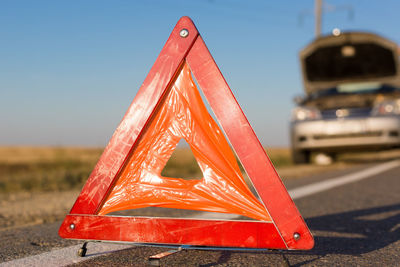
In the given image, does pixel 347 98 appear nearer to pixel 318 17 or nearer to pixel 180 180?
pixel 180 180

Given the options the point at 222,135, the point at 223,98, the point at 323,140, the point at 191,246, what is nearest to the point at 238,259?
the point at 191,246

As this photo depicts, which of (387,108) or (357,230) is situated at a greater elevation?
(357,230)

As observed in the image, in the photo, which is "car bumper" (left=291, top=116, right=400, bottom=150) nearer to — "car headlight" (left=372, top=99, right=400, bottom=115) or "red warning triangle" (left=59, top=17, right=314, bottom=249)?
"car headlight" (left=372, top=99, right=400, bottom=115)

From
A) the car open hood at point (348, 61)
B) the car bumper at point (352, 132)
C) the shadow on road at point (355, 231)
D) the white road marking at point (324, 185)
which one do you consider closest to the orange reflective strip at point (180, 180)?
the shadow on road at point (355, 231)

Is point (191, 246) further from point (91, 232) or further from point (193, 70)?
point (193, 70)

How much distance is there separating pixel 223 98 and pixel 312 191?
3.77 metres

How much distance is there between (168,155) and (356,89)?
338 inches

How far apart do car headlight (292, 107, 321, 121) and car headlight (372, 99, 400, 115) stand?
1.07 metres

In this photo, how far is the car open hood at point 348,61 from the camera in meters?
10.2

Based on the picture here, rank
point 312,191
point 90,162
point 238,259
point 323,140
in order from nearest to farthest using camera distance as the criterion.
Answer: point 238,259, point 312,191, point 323,140, point 90,162

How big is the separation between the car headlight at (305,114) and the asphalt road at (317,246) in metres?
4.78

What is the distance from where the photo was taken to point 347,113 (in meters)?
9.26

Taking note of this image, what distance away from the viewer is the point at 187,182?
2.38 metres

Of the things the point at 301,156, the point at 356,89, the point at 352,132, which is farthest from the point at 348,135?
the point at 356,89
